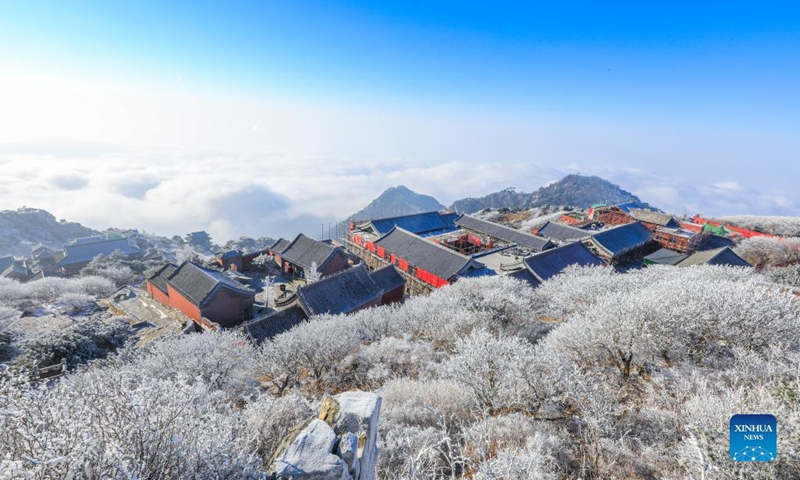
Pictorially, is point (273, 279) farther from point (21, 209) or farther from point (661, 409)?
point (21, 209)

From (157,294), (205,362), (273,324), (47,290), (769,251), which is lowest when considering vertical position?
(47,290)

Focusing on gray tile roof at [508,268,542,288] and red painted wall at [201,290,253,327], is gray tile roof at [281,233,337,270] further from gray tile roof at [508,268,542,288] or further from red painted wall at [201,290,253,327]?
gray tile roof at [508,268,542,288]

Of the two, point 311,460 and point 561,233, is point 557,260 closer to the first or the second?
point 561,233

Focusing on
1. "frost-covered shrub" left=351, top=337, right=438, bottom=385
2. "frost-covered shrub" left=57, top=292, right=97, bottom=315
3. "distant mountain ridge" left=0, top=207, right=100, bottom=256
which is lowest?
"distant mountain ridge" left=0, top=207, right=100, bottom=256

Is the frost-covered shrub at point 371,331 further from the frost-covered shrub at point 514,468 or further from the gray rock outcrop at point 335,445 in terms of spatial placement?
the frost-covered shrub at point 514,468

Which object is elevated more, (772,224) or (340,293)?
(772,224)

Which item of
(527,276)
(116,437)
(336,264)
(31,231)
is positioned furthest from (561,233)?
(31,231)

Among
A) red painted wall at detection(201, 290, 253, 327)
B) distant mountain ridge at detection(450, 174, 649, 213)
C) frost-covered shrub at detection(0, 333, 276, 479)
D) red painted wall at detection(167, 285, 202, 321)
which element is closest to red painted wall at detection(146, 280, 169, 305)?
red painted wall at detection(167, 285, 202, 321)
